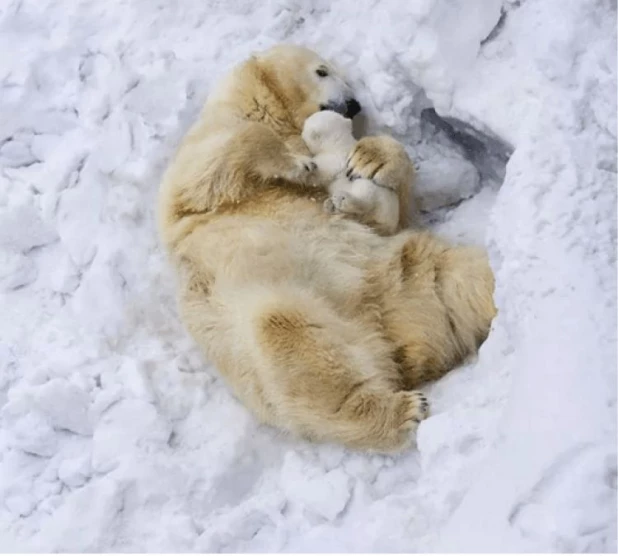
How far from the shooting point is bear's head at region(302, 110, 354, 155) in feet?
13.8

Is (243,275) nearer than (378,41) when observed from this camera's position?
Yes

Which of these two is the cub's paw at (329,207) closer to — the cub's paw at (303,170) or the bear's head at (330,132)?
the cub's paw at (303,170)

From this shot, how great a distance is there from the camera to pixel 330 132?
13.8 ft

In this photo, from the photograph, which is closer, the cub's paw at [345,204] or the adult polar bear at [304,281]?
the adult polar bear at [304,281]

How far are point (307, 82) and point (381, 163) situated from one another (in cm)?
63

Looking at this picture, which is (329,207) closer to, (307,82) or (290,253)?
(290,253)

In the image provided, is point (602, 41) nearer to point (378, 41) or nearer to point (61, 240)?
point (378, 41)

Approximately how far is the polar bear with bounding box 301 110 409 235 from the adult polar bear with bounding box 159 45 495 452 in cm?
5

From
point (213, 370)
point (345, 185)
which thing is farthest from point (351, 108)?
point (213, 370)

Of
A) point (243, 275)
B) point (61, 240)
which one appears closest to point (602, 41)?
point (243, 275)

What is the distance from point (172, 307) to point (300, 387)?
0.86 metres

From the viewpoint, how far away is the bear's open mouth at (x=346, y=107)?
14.2 feet

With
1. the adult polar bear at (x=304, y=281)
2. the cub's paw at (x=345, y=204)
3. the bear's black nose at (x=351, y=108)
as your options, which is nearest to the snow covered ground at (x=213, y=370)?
the bear's black nose at (x=351, y=108)

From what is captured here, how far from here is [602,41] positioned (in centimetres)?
326
